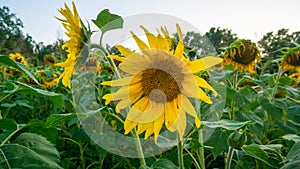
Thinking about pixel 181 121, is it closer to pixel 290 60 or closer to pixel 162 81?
pixel 162 81

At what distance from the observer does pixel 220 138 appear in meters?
0.94

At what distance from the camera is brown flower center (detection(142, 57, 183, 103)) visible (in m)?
0.62

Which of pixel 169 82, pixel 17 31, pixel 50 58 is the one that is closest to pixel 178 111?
pixel 169 82

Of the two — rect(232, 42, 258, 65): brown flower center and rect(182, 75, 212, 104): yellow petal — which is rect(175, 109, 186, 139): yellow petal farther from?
rect(232, 42, 258, 65): brown flower center

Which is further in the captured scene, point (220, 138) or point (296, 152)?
point (220, 138)

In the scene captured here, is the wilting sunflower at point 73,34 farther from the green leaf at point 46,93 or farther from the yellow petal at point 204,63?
the yellow petal at point 204,63

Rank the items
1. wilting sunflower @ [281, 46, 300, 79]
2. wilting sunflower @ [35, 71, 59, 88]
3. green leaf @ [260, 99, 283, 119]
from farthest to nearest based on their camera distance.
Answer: wilting sunflower @ [35, 71, 59, 88]
wilting sunflower @ [281, 46, 300, 79]
green leaf @ [260, 99, 283, 119]

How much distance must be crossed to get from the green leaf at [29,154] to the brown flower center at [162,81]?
0.69ft

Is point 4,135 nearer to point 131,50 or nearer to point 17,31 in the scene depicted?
point 131,50

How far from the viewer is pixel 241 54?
1.50 metres

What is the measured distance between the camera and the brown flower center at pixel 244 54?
148 centimetres

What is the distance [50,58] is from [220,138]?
6.47 ft

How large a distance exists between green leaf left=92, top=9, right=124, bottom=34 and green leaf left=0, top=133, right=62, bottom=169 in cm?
25

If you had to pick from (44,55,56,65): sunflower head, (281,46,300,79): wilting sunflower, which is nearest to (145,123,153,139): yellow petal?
(281,46,300,79): wilting sunflower
